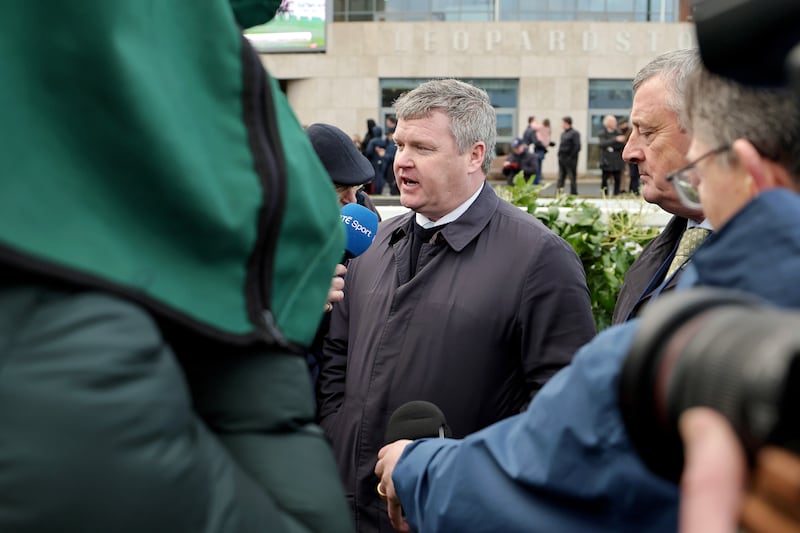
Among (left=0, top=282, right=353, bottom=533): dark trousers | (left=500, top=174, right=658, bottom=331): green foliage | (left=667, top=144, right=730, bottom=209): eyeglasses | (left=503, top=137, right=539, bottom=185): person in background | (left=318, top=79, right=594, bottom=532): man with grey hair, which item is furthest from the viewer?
(left=503, top=137, right=539, bottom=185): person in background

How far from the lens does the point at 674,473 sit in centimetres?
102

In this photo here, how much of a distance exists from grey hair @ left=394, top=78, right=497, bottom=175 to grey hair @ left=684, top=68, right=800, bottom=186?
2002mm

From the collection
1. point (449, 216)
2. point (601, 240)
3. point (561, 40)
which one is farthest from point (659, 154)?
point (561, 40)

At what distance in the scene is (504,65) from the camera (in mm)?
28406

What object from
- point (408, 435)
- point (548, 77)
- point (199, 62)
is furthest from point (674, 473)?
point (548, 77)

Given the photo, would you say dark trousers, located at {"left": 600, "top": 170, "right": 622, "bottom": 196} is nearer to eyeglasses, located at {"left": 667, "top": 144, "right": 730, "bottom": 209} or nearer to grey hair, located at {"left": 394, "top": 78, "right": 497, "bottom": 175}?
grey hair, located at {"left": 394, "top": 78, "right": 497, "bottom": 175}

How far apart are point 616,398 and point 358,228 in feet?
6.97

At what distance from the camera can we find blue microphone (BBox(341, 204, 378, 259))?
3.27 meters

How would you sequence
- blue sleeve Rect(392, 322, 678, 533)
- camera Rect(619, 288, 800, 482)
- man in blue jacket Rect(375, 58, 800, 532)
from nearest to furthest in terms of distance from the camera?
1. camera Rect(619, 288, 800, 482)
2. man in blue jacket Rect(375, 58, 800, 532)
3. blue sleeve Rect(392, 322, 678, 533)

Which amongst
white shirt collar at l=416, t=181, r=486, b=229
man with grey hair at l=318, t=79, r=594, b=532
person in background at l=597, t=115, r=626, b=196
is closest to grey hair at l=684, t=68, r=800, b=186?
man with grey hair at l=318, t=79, r=594, b=532

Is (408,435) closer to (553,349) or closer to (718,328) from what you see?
(553,349)

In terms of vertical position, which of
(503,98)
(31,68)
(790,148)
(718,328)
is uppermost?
(31,68)

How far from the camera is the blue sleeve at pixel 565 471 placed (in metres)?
1.25

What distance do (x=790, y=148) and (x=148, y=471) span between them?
0.97 meters
